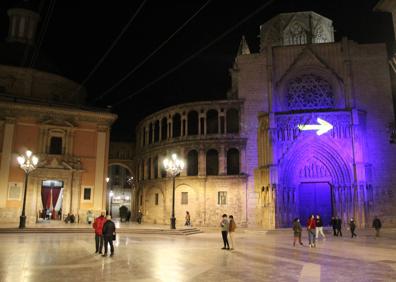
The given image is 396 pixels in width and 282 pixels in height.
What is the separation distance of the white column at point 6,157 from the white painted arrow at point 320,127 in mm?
21761

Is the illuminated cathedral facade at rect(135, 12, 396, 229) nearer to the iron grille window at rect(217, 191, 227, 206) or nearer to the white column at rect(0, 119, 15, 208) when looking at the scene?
the iron grille window at rect(217, 191, 227, 206)

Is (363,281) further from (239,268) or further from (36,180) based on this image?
(36,180)

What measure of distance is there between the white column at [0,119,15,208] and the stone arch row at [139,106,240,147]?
43.0ft

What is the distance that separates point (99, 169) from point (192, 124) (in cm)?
986

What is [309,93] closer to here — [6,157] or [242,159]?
[242,159]

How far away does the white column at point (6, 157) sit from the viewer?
89.9 ft

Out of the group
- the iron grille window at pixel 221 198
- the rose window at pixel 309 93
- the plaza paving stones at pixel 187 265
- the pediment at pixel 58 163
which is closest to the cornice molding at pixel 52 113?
the pediment at pixel 58 163

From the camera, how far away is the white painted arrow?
90.7 feet

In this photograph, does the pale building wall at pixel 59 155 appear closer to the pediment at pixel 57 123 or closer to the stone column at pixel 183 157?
the pediment at pixel 57 123

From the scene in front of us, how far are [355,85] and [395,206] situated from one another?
32.5 ft

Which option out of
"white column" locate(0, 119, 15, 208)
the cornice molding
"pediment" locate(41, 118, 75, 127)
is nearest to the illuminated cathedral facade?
the cornice molding

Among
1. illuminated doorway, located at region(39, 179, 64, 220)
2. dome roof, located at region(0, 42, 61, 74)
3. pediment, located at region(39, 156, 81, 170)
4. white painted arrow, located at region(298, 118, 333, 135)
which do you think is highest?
dome roof, located at region(0, 42, 61, 74)

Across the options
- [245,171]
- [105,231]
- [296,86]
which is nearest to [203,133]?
[245,171]

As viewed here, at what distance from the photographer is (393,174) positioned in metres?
28.9
